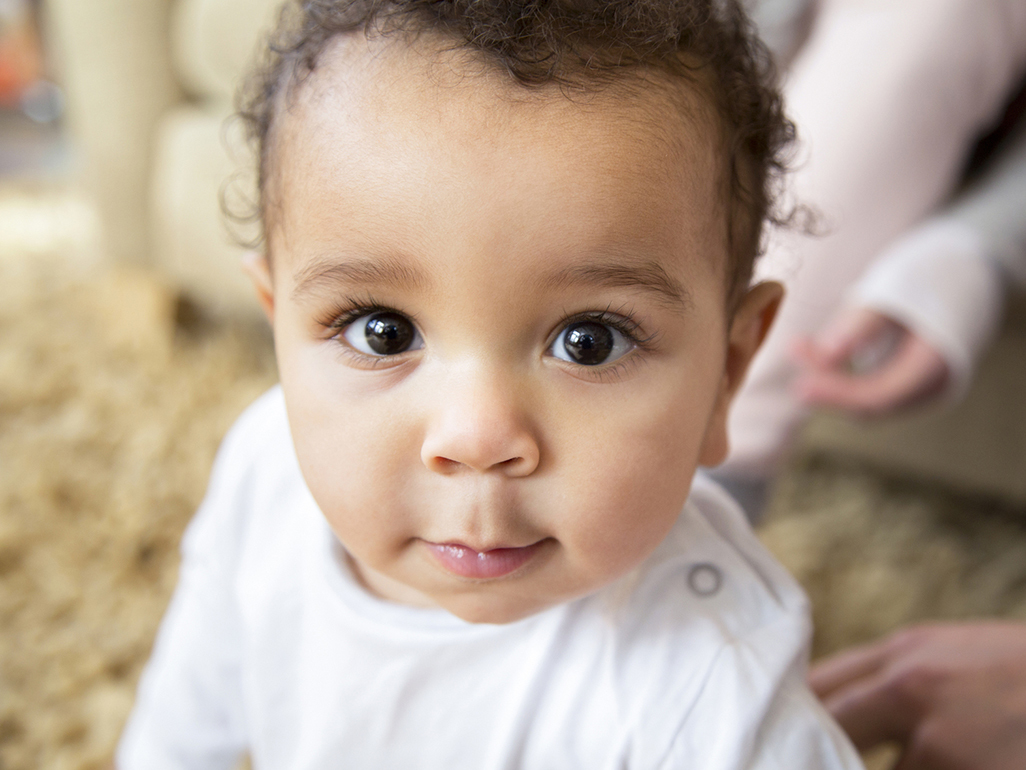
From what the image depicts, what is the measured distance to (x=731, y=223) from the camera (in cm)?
42

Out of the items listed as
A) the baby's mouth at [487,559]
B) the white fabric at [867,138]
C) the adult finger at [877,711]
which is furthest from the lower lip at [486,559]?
the white fabric at [867,138]

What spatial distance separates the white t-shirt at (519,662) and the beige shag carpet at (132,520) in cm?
29

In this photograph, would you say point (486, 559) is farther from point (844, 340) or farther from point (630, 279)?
point (844, 340)

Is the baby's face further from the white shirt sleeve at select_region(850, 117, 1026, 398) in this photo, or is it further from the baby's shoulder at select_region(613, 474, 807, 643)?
the white shirt sleeve at select_region(850, 117, 1026, 398)

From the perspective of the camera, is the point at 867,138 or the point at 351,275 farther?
the point at 867,138

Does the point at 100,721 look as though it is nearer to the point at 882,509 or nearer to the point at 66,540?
the point at 66,540

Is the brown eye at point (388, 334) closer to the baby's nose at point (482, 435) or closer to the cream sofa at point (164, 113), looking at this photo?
the baby's nose at point (482, 435)

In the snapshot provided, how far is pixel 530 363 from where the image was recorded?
1.24ft

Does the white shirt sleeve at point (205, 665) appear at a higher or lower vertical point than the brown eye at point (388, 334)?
lower

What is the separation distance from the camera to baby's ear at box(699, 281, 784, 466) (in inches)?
18.3

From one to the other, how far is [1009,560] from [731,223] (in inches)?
37.7

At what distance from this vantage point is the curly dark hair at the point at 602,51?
0.37 meters

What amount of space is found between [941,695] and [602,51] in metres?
0.52

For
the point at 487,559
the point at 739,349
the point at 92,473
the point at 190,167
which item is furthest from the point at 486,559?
the point at 190,167
